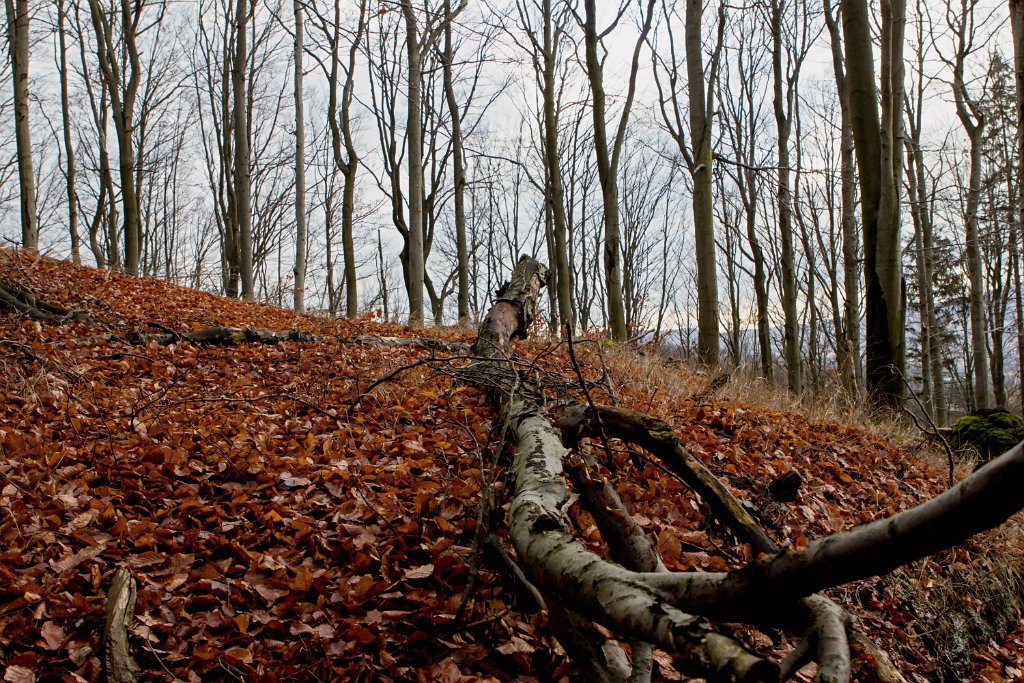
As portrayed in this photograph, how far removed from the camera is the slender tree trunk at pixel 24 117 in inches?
336

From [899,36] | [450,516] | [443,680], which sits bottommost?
[443,680]

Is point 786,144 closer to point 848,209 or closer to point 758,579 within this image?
point 848,209

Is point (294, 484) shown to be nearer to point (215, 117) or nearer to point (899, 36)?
point (899, 36)

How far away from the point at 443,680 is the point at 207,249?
3177 centimetres

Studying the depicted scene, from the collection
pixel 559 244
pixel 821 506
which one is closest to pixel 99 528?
pixel 821 506

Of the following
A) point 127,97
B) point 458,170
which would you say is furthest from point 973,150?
point 127,97

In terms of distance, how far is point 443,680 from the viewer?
177cm

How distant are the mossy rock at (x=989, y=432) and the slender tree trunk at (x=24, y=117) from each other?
12.2 m

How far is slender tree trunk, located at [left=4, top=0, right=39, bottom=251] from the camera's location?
8531mm

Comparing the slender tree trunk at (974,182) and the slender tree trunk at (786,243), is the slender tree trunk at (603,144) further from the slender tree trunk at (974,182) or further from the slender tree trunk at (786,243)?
the slender tree trunk at (974,182)

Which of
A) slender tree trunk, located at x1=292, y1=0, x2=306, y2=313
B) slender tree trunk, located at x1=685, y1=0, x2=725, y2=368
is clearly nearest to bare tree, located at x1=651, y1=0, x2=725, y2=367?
slender tree trunk, located at x1=685, y1=0, x2=725, y2=368

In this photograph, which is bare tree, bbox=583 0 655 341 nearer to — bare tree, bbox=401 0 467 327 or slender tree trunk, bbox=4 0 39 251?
bare tree, bbox=401 0 467 327

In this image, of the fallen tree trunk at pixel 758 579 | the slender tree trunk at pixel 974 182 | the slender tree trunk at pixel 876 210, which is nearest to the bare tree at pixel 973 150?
the slender tree trunk at pixel 974 182

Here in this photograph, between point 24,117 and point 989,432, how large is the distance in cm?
1364
